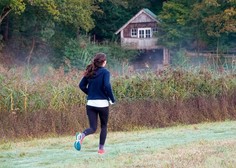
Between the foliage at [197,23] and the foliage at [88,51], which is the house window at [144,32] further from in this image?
the foliage at [88,51]

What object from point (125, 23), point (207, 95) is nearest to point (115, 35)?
point (125, 23)

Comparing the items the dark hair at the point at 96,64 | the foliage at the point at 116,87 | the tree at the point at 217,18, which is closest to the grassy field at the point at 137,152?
the dark hair at the point at 96,64

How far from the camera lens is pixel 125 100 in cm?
2098

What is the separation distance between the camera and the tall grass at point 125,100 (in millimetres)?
18828

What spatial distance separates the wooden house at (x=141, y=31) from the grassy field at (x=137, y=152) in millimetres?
44376

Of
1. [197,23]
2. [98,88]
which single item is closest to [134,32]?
[197,23]

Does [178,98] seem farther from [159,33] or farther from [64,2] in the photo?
[159,33]

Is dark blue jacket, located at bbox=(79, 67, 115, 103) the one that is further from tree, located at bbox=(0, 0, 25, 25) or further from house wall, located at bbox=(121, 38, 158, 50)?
house wall, located at bbox=(121, 38, 158, 50)

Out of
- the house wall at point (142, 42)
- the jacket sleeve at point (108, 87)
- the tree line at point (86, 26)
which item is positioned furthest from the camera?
the house wall at point (142, 42)

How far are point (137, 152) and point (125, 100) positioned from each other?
317 inches

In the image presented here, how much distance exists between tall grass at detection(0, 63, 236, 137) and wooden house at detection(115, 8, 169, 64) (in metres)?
38.6

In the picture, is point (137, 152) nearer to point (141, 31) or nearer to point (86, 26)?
point (86, 26)

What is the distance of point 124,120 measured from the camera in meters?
20.1

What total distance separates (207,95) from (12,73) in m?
6.27
